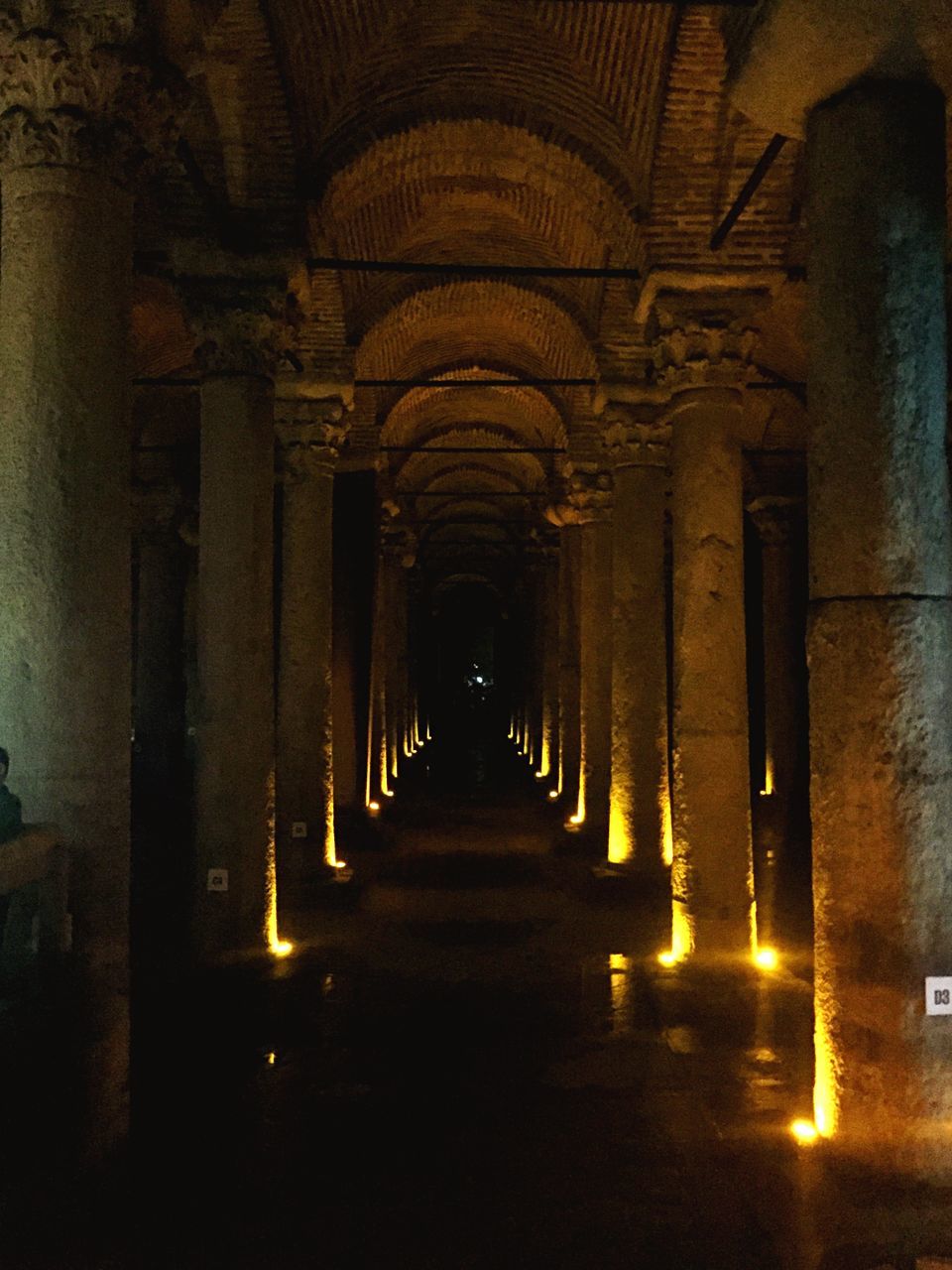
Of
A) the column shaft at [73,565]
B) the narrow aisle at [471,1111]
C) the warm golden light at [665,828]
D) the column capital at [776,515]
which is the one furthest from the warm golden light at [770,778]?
the column shaft at [73,565]

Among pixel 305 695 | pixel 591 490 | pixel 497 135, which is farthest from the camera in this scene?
pixel 591 490

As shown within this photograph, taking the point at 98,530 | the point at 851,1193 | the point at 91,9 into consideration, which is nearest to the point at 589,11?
the point at 91,9

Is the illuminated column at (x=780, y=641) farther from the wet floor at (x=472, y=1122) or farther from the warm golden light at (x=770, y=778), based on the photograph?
the wet floor at (x=472, y=1122)

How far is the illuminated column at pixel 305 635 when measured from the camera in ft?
33.8

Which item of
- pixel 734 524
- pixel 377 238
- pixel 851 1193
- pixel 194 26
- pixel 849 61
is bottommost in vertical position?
pixel 851 1193

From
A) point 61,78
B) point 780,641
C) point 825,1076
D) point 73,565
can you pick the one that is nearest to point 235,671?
point 73,565

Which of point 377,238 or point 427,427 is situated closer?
point 377,238

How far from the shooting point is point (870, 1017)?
4.24 metres

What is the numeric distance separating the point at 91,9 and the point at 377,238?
6612 mm

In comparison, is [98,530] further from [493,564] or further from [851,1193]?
[493,564]

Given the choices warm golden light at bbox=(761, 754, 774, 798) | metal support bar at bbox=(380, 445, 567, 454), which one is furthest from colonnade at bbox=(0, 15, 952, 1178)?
warm golden light at bbox=(761, 754, 774, 798)

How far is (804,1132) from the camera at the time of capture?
471 centimetres

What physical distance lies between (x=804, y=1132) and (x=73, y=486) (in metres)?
3.98

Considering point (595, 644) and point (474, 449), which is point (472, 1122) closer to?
point (595, 644)
